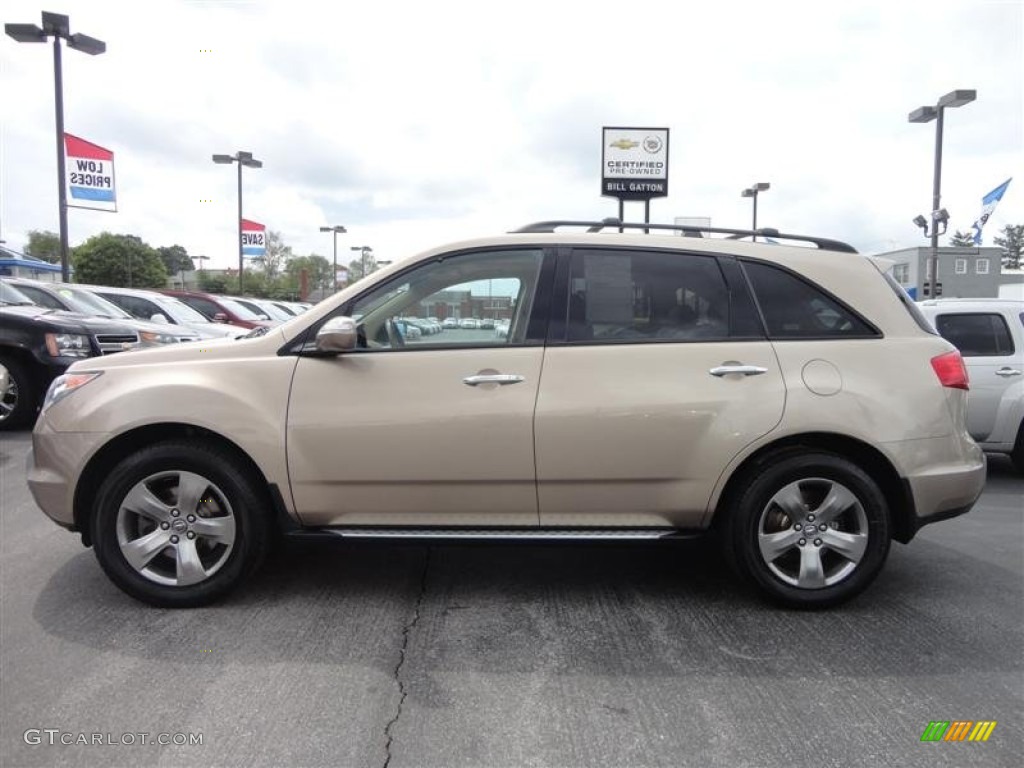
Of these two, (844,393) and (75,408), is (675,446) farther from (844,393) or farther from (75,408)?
(75,408)

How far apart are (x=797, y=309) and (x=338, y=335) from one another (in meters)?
2.24

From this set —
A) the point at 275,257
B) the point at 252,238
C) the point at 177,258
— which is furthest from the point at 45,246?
the point at 252,238

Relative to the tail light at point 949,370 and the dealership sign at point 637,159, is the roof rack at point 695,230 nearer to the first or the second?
the tail light at point 949,370

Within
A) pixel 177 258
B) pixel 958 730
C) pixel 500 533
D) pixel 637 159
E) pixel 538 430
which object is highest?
pixel 177 258

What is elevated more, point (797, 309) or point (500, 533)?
Result: point (797, 309)

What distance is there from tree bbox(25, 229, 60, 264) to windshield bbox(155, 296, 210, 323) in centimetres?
9754

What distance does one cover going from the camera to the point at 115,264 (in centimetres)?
7069

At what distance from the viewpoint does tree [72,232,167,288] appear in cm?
7012

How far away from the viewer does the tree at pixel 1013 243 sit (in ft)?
322

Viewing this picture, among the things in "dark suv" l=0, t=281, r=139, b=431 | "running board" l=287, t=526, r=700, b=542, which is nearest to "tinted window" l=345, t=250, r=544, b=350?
"running board" l=287, t=526, r=700, b=542

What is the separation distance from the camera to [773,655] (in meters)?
3.12

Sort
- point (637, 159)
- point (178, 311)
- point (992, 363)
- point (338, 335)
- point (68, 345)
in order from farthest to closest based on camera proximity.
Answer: point (637, 159) → point (178, 311) → point (68, 345) → point (992, 363) → point (338, 335)

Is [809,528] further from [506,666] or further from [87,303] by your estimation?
[87,303]

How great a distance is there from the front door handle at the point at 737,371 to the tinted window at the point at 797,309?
23 centimetres
